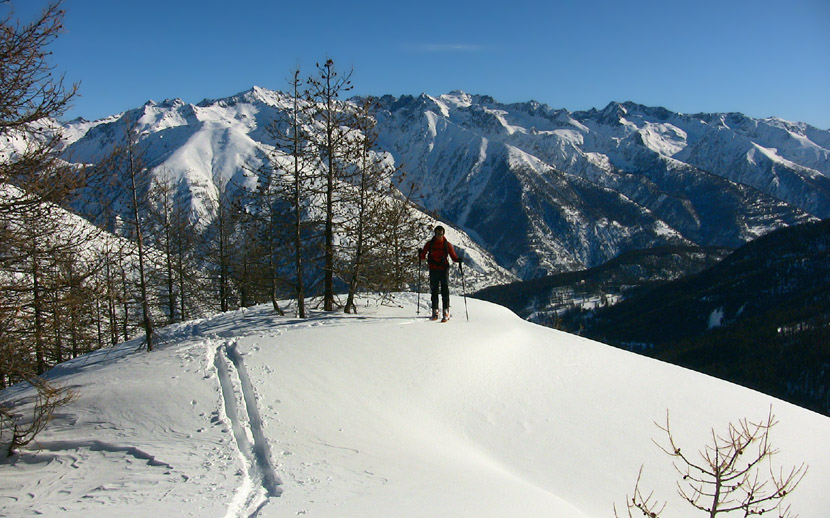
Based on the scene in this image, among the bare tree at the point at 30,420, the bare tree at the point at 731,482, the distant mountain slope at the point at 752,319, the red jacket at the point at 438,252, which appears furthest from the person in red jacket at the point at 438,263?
the distant mountain slope at the point at 752,319

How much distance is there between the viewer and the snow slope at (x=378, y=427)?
21.4 feet

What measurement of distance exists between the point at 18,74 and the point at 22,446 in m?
6.28

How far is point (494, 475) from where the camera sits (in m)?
Result: 7.79

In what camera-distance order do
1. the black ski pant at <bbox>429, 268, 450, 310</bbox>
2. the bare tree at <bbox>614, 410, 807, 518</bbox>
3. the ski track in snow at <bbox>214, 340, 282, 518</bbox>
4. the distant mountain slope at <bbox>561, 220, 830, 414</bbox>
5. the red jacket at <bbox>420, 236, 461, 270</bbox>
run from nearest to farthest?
the bare tree at <bbox>614, 410, 807, 518</bbox> → the ski track in snow at <bbox>214, 340, 282, 518</bbox> → the red jacket at <bbox>420, 236, 461, 270</bbox> → the black ski pant at <bbox>429, 268, 450, 310</bbox> → the distant mountain slope at <bbox>561, 220, 830, 414</bbox>

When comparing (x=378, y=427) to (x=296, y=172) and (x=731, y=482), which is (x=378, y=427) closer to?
(x=731, y=482)

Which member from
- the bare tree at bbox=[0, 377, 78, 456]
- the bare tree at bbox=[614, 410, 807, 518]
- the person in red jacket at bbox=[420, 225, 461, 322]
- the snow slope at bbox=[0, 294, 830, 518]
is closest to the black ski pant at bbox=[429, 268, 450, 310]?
the person in red jacket at bbox=[420, 225, 461, 322]

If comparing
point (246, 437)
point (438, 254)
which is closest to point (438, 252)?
point (438, 254)

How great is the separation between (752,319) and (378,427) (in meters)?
161

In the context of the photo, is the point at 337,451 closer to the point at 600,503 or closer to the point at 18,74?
the point at 600,503

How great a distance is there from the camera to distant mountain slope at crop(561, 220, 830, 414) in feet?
359

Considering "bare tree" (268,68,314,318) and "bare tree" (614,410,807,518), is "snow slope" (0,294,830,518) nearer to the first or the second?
"bare tree" (614,410,807,518)

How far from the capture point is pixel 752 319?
13862cm

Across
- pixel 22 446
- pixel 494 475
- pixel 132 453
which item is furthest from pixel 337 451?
pixel 22 446

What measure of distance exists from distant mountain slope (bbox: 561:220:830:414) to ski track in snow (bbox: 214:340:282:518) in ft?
400
